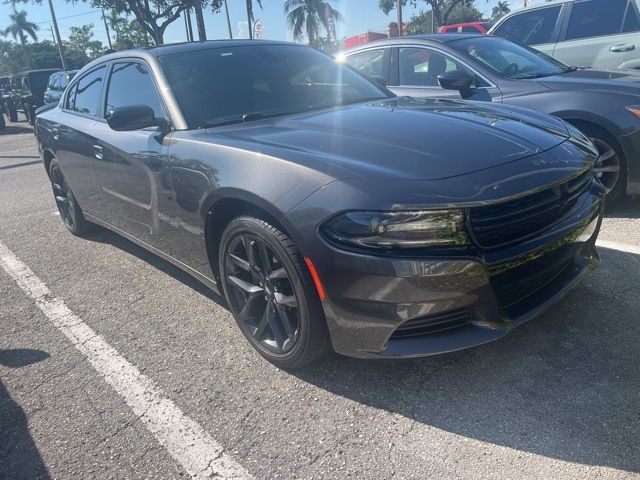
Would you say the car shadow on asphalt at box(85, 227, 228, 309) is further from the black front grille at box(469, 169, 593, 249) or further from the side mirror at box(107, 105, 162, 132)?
the black front grille at box(469, 169, 593, 249)

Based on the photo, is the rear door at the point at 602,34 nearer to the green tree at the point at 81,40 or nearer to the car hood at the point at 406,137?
the car hood at the point at 406,137

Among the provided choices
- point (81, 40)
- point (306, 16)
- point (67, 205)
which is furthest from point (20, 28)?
point (67, 205)

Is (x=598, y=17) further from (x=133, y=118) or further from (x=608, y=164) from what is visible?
(x=133, y=118)

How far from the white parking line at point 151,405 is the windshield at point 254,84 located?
1364 millimetres

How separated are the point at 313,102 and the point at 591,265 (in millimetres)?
1837

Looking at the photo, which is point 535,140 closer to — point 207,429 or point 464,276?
point 464,276

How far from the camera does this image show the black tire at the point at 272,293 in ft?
7.59

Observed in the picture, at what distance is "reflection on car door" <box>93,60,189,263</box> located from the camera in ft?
10.1

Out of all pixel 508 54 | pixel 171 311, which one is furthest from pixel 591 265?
pixel 508 54

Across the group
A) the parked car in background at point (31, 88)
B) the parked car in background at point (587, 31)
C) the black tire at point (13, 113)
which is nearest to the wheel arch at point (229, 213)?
the parked car in background at point (587, 31)

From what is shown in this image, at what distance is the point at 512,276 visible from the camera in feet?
7.19

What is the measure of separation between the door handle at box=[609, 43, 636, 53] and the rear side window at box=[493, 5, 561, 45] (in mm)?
765

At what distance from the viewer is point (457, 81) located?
178 inches

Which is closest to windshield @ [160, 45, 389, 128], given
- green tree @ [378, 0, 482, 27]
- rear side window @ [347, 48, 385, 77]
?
rear side window @ [347, 48, 385, 77]
